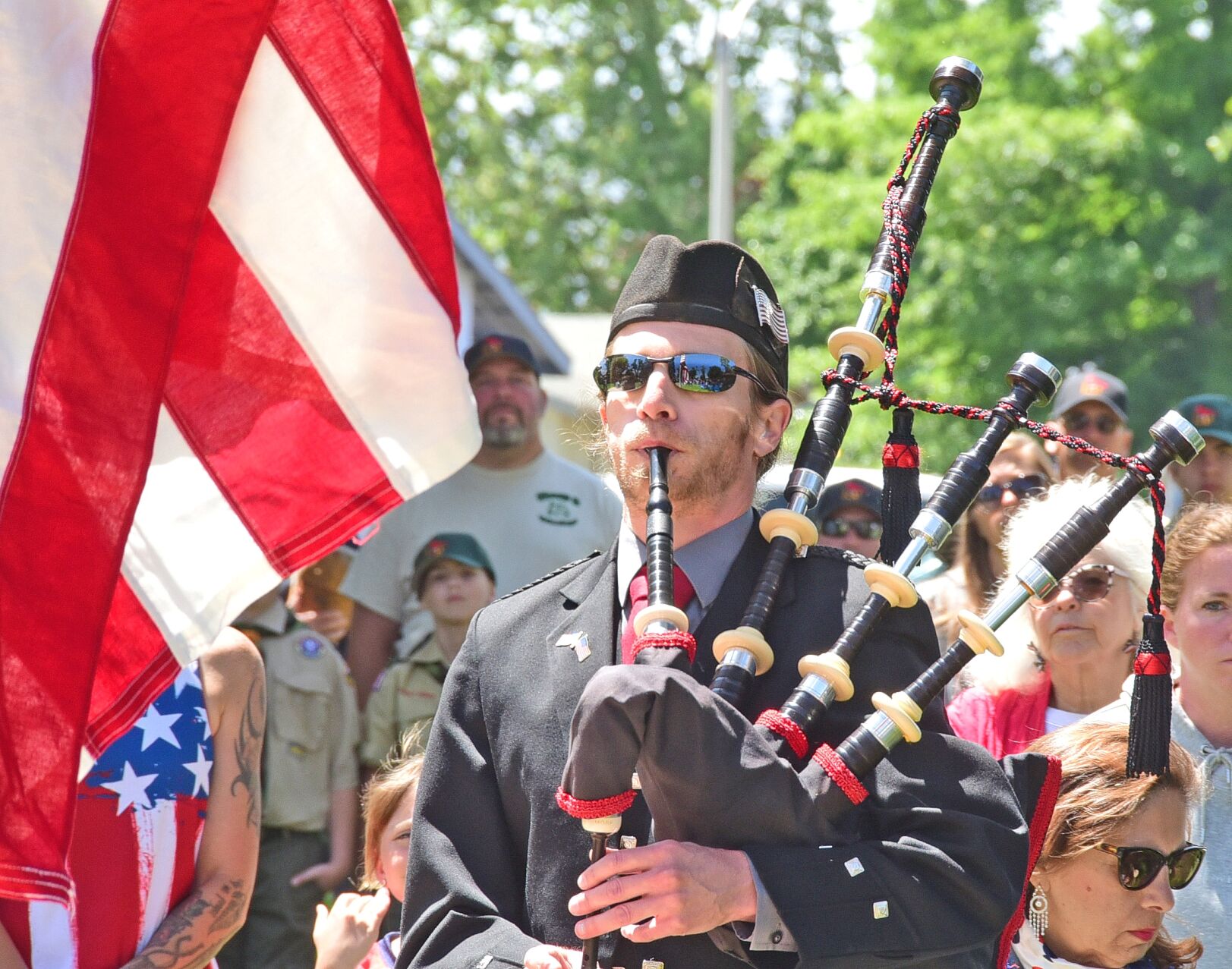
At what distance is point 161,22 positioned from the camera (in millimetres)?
2971

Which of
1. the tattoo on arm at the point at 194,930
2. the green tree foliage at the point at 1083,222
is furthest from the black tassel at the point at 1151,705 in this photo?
the green tree foliage at the point at 1083,222

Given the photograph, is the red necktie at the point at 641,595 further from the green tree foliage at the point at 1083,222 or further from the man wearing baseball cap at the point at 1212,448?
the green tree foliage at the point at 1083,222

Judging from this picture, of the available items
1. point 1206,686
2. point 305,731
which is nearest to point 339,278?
point 1206,686

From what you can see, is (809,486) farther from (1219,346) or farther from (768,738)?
(1219,346)

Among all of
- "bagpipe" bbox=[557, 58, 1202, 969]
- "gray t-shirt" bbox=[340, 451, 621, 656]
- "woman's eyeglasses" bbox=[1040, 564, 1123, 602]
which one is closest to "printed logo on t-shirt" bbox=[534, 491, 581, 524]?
"gray t-shirt" bbox=[340, 451, 621, 656]

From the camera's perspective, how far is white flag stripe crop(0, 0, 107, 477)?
2.82 metres

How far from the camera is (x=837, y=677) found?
246 centimetres

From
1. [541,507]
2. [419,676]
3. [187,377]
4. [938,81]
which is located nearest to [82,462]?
[187,377]

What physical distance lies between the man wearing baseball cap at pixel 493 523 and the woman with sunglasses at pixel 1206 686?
2.88 metres

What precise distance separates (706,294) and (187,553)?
1172 mm

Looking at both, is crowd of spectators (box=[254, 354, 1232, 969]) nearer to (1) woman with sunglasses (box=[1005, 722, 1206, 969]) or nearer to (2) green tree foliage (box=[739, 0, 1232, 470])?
(1) woman with sunglasses (box=[1005, 722, 1206, 969])

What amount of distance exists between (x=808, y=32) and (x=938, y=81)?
29.3m

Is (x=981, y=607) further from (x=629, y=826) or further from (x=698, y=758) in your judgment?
(x=698, y=758)

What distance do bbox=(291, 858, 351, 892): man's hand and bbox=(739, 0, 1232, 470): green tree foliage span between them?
11.6m
